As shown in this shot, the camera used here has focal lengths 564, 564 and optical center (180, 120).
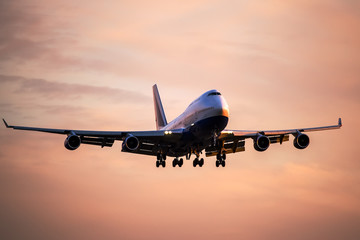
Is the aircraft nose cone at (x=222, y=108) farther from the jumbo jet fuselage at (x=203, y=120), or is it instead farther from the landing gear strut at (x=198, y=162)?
the landing gear strut at (x=198, y=162)

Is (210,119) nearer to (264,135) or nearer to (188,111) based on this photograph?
(188,111)

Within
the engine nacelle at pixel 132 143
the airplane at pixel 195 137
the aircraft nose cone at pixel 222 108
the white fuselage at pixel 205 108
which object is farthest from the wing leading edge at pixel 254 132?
the engine nacelle at pixel 132 143

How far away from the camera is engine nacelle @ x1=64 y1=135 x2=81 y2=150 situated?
64.1m

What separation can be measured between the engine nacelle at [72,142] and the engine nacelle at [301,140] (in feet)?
90.0

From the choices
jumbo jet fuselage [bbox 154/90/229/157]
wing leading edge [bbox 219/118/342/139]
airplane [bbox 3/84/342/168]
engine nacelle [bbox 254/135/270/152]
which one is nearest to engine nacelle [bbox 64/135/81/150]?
airplane [bbox 3/84/342/168]

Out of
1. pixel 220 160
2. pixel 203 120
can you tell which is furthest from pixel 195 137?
pixel 220 160

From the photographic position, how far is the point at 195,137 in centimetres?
6538

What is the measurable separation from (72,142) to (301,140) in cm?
2871

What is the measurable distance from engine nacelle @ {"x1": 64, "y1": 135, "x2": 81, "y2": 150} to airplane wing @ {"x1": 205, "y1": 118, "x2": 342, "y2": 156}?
56.6 ft

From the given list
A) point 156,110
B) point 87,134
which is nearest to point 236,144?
point 87,134

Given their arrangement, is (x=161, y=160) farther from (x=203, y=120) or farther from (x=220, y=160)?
(x=203, y=120)

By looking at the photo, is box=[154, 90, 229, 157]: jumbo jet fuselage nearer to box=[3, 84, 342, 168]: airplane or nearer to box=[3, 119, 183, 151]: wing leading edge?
box=[3, 84, 342, 168]: airplane

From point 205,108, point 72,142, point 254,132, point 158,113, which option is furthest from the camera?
point 158,113

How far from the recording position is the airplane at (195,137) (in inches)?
2463
